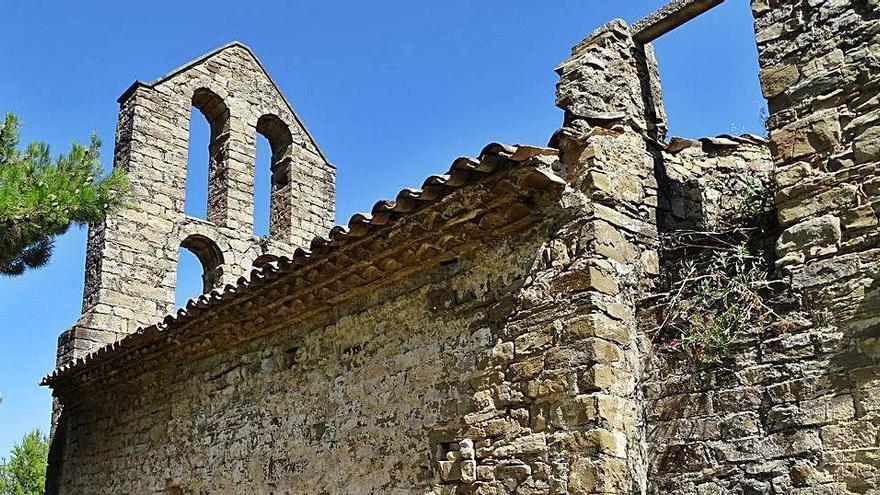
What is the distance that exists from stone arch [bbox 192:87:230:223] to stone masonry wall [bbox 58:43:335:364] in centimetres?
1

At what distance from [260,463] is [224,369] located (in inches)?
39.8

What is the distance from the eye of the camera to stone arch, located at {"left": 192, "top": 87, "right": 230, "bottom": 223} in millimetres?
10188

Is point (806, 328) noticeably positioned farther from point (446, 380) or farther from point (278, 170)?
point (278, 170)

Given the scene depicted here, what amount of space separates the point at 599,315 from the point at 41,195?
419 centimetres

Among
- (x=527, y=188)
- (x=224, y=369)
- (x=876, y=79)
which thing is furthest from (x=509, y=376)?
(x=224, y=369)

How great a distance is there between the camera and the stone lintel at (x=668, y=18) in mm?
5133

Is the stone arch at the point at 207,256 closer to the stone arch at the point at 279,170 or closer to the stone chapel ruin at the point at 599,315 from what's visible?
the stone arch at the point at 279,170

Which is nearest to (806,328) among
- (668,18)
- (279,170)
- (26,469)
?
(668,18)

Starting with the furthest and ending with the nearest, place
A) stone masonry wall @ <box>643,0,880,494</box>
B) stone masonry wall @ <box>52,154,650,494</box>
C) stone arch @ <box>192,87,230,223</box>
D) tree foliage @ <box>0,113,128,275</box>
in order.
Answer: stone arch @ <box>192,87,230,223</box> < tree foliage @ <box>0,113,128,275</box> < stone masonry wall @ <box>52,154,650,494</box> < stone masonry wall @ <box>643,0,880,494</box>

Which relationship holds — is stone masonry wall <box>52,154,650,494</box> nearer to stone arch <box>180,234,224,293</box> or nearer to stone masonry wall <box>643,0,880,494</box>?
stone masonry wall <box>643,0,880,494</box>

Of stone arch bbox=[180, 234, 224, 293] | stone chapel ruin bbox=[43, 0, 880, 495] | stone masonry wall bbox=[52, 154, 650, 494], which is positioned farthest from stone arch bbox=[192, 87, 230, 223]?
stone chapel ruin bbox=[43, 0, 880, 495]

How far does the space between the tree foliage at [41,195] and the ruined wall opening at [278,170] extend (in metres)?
3.38

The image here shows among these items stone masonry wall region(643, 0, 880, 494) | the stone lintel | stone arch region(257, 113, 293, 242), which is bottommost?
stone masonry wall region(643, 0, 880, 494)

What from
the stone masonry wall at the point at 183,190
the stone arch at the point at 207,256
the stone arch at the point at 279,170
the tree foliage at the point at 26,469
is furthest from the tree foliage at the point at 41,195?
the tree foliage at the point at 26,469
